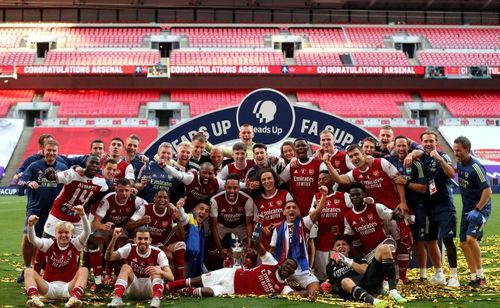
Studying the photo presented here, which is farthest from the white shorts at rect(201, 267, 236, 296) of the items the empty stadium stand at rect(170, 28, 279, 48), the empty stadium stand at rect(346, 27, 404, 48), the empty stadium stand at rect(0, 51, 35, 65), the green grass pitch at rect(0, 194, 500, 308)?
the empty stadium stand at rect(346, 27, 404, 48)

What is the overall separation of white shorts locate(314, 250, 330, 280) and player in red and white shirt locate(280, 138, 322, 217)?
2.07 ft

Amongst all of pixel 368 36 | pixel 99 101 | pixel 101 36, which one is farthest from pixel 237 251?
pixel 368 36

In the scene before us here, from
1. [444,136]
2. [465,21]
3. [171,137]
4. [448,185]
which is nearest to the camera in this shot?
[448,185]

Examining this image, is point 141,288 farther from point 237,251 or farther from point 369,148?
point 369,148

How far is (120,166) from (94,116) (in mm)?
29523

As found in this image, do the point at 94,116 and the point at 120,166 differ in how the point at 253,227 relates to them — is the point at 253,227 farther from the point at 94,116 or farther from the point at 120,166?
the point at 94,116

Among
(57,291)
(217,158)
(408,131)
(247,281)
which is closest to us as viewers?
(57,291)

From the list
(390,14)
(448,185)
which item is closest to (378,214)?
(448,185)

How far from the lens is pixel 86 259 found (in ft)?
31.1

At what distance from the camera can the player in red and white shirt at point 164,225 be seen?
8.75m

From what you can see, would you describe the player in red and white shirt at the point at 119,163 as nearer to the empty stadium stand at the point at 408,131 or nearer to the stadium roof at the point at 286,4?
the empty stadium stand at the point at 408,131

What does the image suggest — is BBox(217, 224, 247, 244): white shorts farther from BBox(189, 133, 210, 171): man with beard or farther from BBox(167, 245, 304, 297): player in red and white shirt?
BBox(167, 245, 304, 297): player in red and white shirt

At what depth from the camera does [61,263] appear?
8047 mm

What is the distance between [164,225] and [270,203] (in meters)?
1.49
